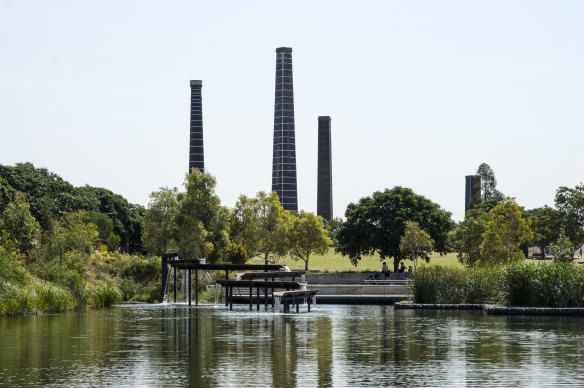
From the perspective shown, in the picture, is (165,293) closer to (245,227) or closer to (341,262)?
(245,227)

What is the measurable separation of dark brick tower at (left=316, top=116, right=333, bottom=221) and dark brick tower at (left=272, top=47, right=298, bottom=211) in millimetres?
30727

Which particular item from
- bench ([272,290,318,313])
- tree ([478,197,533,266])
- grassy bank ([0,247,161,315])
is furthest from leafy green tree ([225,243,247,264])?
bench ([272,290,318,313])

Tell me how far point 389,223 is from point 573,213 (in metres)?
18.5

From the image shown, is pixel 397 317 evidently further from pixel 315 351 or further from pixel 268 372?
pixel 268 372

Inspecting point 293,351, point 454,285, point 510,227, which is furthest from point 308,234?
point 293,351

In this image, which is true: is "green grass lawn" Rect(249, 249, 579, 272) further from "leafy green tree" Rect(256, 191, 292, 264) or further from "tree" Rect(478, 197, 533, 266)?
"tree" Rect(478, 197, 533, 266)

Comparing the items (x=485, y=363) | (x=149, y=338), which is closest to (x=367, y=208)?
(x=149, y=338)

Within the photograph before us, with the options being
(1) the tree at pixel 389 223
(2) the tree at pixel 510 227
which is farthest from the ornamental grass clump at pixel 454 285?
(1) the tree at pixel 389 223

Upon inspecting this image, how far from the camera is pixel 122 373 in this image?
65.4 feet

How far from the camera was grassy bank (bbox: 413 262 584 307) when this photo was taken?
40.7 metres

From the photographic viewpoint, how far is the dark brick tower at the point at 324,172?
158m

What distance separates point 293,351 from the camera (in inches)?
970

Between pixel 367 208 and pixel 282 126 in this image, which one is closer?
pixel 367 208

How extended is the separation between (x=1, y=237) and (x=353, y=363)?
3513 cm
